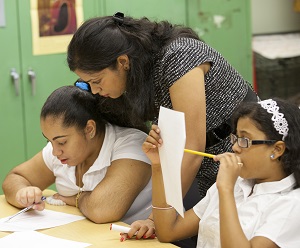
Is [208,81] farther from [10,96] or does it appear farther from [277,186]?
[10,96]

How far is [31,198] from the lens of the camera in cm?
236

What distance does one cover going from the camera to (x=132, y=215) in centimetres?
235

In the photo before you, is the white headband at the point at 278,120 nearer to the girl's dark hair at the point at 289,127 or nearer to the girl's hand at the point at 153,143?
the girl's dark hair at the point at 289,127

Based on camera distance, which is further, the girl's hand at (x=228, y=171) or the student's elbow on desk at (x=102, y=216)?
the student's elbow on desk at (x=102, y=216)

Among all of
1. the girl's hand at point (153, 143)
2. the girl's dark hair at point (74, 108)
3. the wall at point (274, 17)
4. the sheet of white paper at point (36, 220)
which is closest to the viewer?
the girl's hand at point (153, 143)

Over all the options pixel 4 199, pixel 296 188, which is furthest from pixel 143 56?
pixel 4 199

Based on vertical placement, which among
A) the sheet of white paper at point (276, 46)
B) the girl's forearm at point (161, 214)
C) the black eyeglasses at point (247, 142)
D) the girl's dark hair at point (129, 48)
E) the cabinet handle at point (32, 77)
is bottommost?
the girl's forearm at point (161, 214)

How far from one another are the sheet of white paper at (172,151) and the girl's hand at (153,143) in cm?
2

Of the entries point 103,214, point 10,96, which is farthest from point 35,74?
point 103,214

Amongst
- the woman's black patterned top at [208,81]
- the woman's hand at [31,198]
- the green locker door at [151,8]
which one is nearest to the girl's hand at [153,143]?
the woman's black patterned top at [208,81]

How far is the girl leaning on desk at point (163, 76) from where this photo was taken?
2043 millimetres

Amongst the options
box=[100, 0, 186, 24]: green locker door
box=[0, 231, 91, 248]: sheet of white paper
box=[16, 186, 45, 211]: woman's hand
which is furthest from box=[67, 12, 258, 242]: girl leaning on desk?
box=[100, 0, 186, 24]: green locker door

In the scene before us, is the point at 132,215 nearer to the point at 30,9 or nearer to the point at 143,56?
the point at 143,56

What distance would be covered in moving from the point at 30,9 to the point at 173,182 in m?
2.34
